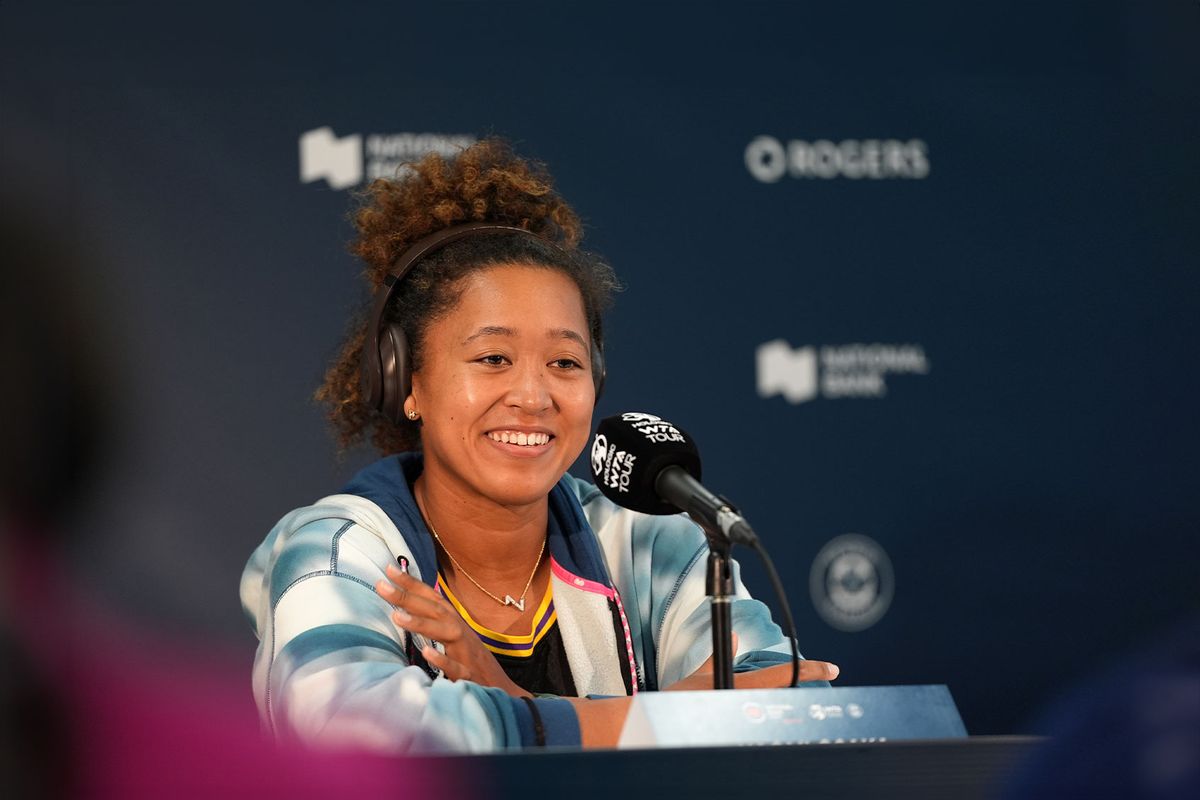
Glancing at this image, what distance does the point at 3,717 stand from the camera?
2.49 feet

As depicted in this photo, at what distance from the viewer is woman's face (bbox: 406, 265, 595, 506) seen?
88.4 inches

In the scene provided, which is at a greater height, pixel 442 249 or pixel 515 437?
pixel 442 249

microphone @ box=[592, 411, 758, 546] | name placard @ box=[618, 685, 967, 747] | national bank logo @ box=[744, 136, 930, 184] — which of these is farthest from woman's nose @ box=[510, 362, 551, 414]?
national bank logo @ box=[744, 136, 930, 184]

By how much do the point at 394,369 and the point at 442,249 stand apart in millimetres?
227

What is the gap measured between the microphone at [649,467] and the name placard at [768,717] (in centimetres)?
28

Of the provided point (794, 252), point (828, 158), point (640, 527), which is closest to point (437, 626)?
point (640, 527)

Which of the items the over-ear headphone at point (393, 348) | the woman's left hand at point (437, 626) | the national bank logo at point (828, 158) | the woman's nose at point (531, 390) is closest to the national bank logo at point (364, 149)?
the national bank logo at point (828, 158)

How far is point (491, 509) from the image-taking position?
7.61 ft

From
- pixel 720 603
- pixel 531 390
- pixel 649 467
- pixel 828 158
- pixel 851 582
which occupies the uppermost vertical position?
pixel 828 158

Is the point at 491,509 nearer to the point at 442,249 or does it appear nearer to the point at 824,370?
the point at 442,249

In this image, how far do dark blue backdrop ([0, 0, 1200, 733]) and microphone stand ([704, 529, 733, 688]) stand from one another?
5.90 feet

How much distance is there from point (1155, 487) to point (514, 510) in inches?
71.2

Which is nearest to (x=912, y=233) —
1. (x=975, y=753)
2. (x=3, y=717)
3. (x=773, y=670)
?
(x=773, y=670)

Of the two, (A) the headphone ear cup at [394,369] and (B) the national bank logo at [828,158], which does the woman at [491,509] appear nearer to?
(A) the headphone ear cup at [394,369]
